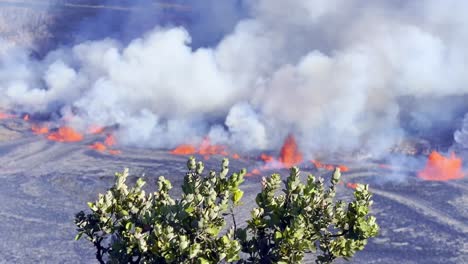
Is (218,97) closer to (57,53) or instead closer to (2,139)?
(2,139)

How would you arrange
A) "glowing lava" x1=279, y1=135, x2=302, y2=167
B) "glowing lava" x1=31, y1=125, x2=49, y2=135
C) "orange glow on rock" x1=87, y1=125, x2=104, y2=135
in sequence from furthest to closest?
"orange glow on rock" x1=87, y1=125, x2=104, y2=135 < "glowing lava" x1=31, y1=125, x2=49, y2=135 < "glowing lava" x1=279, y1=135, x2=302, y2=167

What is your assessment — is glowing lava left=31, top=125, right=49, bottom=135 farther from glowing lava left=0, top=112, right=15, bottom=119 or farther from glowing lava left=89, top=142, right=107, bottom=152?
glowing lava left=89, top=142, right=107, bottom=152

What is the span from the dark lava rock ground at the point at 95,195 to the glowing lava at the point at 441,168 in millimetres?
1412

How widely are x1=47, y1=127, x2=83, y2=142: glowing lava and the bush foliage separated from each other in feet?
181

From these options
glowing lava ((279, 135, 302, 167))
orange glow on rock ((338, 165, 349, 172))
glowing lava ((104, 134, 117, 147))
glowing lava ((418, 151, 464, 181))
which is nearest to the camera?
glowing lava ((418, 151, 464, 181))

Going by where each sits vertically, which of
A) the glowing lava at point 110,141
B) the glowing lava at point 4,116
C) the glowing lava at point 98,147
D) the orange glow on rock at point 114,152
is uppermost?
the glowing lava at point 4,116

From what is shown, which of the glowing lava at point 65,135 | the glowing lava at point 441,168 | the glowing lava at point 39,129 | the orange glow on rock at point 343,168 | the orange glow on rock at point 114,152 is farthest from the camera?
the glowing lava at point 39,129

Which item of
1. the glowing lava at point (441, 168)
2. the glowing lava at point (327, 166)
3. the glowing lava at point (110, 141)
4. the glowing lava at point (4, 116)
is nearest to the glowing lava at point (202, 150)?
the glowing lava at point (110, 141)

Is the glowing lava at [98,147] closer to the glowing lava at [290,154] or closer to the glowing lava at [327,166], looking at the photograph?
the glowing lava at [290,154]

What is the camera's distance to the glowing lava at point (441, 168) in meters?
61.6

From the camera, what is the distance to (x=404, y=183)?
2324 inches

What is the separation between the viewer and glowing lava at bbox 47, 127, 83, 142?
230 feet

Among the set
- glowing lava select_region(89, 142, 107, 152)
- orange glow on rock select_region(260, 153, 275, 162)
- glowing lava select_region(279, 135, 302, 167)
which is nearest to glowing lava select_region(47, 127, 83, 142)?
glowing lava select_region(89, 142, 107, 152)

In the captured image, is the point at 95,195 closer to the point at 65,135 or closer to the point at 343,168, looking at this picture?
the point at 65,135
